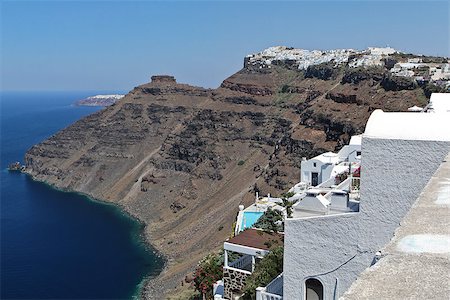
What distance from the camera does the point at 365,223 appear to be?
10.1 m

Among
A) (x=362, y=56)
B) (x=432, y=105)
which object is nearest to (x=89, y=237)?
(x=362, y=56)

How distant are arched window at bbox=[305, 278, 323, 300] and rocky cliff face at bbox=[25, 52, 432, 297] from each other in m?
34.3

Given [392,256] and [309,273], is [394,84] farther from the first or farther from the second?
[392,256]

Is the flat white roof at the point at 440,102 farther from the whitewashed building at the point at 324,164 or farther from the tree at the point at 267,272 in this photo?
the whitewashed building at the point at 324,164

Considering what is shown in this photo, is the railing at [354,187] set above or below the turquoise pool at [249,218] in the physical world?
above

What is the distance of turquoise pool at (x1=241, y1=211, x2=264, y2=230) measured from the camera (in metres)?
26.3

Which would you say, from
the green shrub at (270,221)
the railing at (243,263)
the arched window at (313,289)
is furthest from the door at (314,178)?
the arched window at (313,289)

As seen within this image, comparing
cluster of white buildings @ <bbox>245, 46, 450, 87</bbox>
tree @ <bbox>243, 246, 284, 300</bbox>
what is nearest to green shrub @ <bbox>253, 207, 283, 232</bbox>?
tree @ <bbox>243, 246, 284, 300</bbox>

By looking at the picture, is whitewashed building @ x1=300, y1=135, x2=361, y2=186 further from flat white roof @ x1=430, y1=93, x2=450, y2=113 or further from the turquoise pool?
flat white roof @ x1=430, y1=93, x2=450, y2=113

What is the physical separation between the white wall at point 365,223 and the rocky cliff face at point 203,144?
34690mm

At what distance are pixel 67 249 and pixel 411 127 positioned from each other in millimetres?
54119

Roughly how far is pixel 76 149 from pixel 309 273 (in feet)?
313

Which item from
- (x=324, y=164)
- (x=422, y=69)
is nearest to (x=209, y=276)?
(x=324, y=164)

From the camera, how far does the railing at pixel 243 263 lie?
18766 millimetres
